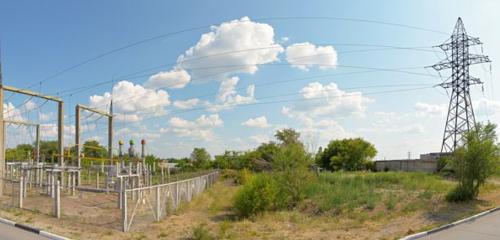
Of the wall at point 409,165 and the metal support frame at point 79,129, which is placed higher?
the metal support frame at point 79,129

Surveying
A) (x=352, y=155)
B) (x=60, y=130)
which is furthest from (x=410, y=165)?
(x=60, y=130)

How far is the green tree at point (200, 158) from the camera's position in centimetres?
7575

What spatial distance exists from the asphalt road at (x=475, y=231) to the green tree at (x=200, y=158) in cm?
6081

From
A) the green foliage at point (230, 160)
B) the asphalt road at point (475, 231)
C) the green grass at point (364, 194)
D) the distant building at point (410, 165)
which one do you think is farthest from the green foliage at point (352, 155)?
the asphalt road at point (475, 231)

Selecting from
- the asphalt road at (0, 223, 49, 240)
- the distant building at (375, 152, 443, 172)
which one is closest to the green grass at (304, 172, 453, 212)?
the asphalt road at (0, 223, 49, 240)

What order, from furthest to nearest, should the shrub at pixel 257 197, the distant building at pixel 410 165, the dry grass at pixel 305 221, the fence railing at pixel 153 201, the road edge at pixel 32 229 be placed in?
the distant building at pixel 410 165
the shrub at pixel 257 197
the fence railing at pixel 153 201
the dry grass at pixel 305 221
the road edge at pixel 32 229

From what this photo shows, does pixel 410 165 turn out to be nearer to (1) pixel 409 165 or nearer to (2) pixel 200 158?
(1) pixel 409 165

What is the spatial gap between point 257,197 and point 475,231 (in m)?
9.06

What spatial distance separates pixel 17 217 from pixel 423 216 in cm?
1716

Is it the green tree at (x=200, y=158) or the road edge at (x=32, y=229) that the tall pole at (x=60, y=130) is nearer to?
the road edge at (x=32, y=229)

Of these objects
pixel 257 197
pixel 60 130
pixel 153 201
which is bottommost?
pixel 153 201

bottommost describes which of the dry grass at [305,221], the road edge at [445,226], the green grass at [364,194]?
the dry grass at [305,221]

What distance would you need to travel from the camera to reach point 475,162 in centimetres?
2072

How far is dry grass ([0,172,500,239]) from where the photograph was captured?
48.5ft
